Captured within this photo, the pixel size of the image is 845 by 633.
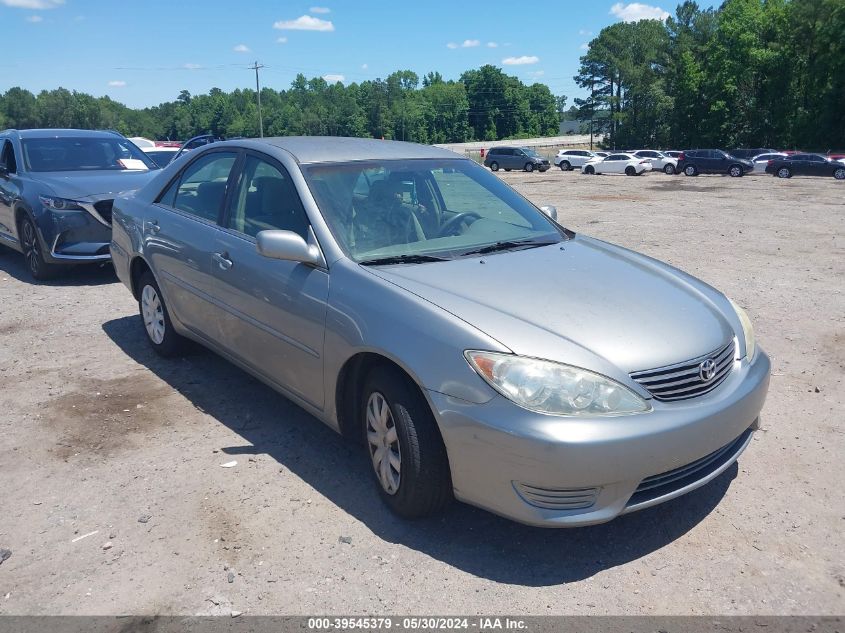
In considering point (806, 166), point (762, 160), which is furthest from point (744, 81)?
point (806, 166)

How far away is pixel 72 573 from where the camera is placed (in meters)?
3.12

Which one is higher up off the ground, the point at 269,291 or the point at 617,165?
the point at 269,291

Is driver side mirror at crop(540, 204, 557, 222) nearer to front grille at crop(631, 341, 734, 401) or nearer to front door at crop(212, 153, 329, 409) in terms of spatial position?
front door at crop(212, 153, 329, 409)

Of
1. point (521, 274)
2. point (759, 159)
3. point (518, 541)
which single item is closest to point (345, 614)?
point (518, 541)

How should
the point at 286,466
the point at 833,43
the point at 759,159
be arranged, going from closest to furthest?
the point at 286,466 → the point at 759,159 → the point at 833,43

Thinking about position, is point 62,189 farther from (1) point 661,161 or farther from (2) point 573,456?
(1) point 661,161

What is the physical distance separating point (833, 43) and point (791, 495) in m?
63.1

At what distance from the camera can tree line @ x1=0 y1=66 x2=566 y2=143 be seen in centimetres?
11281

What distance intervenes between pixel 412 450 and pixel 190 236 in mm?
2512

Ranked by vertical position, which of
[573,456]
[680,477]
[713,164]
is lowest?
[713,164]

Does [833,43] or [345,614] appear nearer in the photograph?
[345,614]

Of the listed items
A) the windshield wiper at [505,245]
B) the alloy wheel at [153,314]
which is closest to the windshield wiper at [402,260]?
the windshield wiper at [505,245]

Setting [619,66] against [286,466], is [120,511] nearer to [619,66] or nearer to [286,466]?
[286,466]

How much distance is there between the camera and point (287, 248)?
3654 mm
